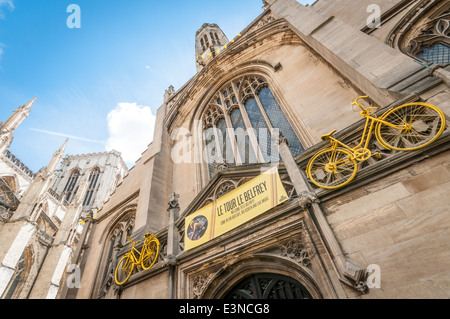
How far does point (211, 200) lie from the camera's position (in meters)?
5.78

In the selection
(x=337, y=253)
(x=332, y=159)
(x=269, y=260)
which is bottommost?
(x=337, y=253)

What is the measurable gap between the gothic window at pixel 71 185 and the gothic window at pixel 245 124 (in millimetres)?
47372

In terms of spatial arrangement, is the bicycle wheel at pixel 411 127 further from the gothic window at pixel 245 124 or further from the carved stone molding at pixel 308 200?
the gothic window at pixel 245 124

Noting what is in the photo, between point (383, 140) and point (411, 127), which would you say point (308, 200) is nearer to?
point (383, 140)

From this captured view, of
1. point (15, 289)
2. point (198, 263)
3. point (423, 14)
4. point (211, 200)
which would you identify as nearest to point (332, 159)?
point (211, 200)

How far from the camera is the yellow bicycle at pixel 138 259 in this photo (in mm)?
5815

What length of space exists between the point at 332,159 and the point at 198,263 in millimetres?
3508

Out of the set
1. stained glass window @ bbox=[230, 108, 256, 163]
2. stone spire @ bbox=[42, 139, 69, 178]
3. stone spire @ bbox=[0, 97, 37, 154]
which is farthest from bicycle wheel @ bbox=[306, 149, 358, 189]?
stone spire @ bbox=[0, 97, 37, 154]

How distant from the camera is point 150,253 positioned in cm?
584

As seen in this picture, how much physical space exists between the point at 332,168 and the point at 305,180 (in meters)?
0.50

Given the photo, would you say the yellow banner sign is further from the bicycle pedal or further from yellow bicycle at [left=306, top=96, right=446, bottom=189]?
the bicycle pedal

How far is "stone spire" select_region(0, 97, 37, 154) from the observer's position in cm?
2246

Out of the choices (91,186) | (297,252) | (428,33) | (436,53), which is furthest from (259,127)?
(91,186)
